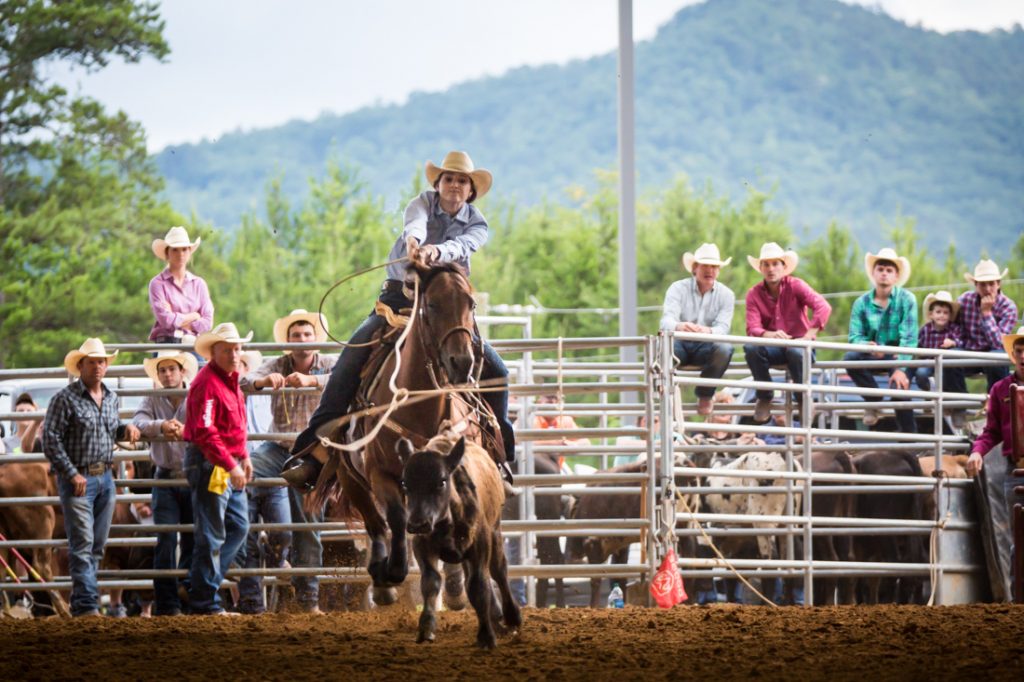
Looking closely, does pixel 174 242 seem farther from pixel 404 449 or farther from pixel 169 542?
pixel 404 449

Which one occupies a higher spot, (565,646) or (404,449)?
(404,449)

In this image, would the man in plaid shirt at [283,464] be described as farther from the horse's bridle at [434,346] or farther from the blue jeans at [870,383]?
the blue jeans at [870,383]

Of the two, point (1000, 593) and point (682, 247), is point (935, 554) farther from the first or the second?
point (682, 247)

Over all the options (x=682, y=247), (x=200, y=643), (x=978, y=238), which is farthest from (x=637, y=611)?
(x=978, y=238)

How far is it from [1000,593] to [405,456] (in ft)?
20.9

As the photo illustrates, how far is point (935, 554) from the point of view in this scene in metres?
11.7

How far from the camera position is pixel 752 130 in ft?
444

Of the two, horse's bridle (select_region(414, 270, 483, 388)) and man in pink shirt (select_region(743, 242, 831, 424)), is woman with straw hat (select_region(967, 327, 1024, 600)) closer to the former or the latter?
man in pink shirt (select_region(743, 242, 831, 424))

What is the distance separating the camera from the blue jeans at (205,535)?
9.60 m

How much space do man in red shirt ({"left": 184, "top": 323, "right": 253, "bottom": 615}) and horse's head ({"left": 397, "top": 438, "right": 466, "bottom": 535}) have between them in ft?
8.90

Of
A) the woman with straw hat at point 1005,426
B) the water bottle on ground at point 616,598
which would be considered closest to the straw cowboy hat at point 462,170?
the woman with straw hat at point 1005,426

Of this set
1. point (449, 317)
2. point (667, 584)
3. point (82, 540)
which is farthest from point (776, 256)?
point (82, 540)

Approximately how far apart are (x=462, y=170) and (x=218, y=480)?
2.62m

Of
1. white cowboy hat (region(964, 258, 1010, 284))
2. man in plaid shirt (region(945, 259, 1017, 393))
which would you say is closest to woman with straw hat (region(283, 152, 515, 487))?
man in plaid shirt (region(945, 259, 1017, 393))
